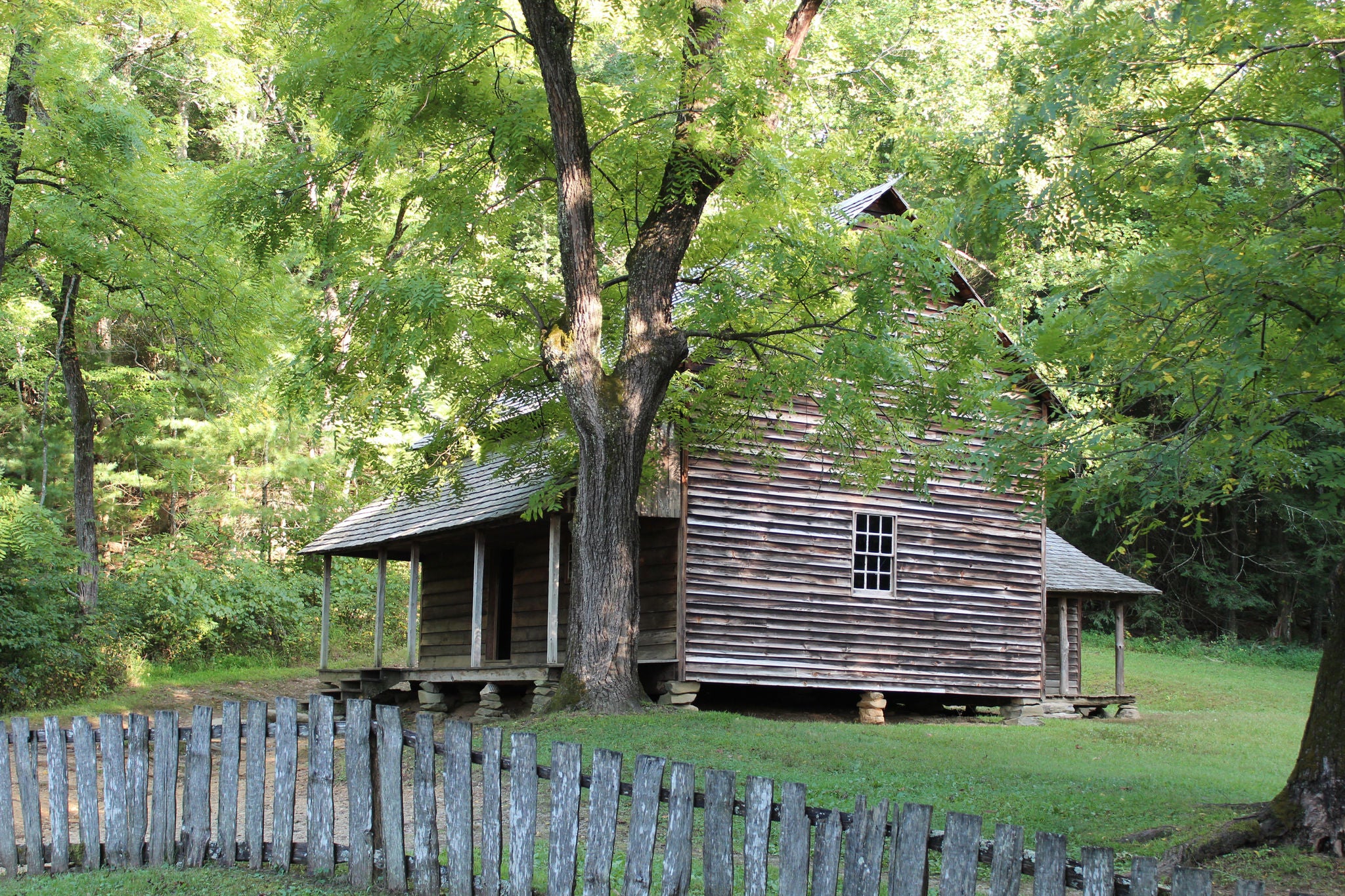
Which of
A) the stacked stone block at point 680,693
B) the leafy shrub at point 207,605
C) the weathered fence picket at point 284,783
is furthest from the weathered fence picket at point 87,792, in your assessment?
the leafy shrub at point 207,605

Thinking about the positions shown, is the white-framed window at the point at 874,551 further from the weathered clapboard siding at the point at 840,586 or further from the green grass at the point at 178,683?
the green grass at the point at 178,683

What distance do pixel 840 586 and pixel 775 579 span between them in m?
1.25

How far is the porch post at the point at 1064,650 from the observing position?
74.8ft

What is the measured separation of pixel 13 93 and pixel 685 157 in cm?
1102

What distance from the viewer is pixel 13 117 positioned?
1700 cm

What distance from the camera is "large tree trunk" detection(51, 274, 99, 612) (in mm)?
20641

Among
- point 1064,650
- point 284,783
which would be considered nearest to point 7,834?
point 284,783

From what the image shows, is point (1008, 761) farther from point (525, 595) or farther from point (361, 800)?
point (525, 595)

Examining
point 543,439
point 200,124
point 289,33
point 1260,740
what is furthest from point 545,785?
point 200,124

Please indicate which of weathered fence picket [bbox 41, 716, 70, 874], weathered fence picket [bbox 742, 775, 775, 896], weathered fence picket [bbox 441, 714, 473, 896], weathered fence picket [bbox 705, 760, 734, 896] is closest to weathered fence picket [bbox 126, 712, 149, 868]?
weathered fence picket [bbox 41, 716, 70, 874]

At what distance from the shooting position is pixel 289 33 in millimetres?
16688

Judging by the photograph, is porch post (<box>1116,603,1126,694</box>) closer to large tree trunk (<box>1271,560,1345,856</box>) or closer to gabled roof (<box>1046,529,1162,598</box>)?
gabled roof (<box>1046,529,1162,598</box>)

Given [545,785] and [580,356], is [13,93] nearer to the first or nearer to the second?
[580,356]

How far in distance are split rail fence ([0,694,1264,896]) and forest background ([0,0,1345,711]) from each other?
10.6 feet
